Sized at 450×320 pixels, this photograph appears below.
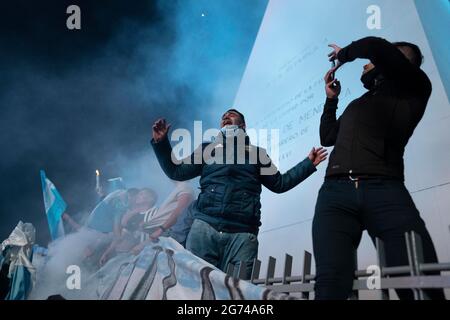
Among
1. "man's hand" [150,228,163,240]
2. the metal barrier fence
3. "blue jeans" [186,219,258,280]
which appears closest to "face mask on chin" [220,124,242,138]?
"blue jeans" [186,219,258,280]

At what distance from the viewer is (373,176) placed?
4.00ft

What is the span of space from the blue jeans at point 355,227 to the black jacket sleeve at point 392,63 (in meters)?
0.31

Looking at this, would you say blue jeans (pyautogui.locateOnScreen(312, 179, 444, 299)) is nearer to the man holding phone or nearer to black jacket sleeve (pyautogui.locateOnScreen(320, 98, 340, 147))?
the man holding phone

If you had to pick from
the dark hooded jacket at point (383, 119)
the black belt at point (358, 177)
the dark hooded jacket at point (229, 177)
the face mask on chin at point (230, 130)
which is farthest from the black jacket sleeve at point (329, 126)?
the face mask on chin at point (230, 130)

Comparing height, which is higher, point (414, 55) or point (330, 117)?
point (414, 55)

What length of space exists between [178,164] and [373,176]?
1.07 metres

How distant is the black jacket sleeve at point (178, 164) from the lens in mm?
1973

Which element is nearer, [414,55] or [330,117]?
[414,55]

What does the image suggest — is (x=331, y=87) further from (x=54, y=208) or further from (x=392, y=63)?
(x=54, y=208)

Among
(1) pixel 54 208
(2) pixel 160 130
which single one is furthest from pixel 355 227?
(1) pixel 54 208

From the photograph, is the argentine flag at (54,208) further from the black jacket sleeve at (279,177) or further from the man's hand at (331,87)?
the man's hand at (331,87)

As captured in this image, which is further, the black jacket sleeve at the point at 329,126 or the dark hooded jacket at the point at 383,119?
the black jacket sleeve at the point at 329,126

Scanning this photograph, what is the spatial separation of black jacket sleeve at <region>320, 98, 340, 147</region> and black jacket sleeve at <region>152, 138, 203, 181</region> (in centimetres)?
76
